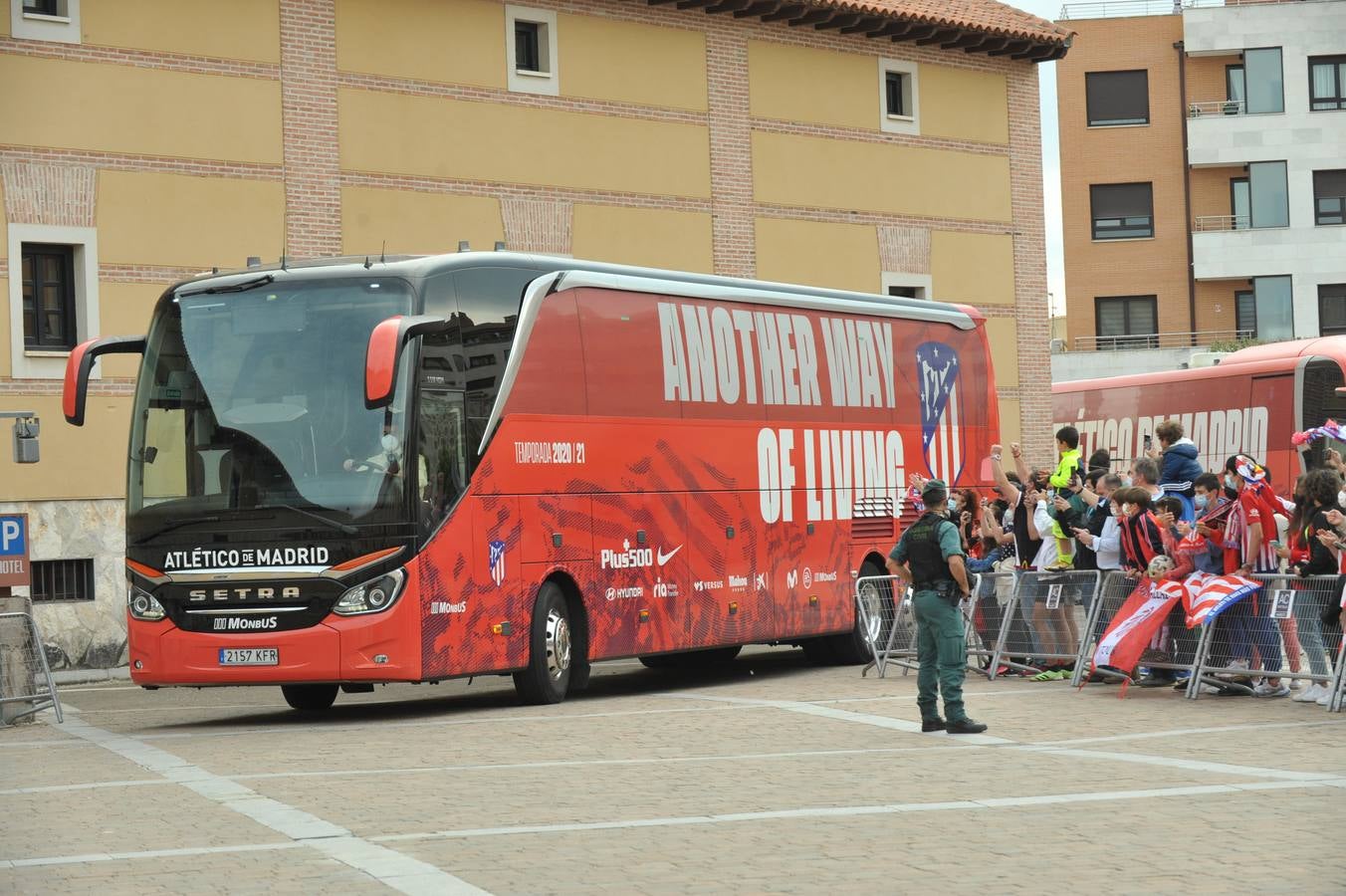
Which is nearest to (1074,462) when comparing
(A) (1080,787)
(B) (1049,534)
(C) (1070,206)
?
(B) (1049,534)

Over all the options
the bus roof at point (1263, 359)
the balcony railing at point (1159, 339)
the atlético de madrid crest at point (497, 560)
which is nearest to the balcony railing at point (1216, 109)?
the balcony railing at point (1159, 339)

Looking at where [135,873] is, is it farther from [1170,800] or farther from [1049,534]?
[1049,534]

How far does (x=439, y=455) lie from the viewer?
16.2 meters

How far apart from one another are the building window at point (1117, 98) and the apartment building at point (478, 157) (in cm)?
2422

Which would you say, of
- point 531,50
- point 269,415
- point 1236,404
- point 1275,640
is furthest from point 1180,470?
point 1236,404

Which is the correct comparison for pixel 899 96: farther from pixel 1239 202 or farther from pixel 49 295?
pixel 1239 202

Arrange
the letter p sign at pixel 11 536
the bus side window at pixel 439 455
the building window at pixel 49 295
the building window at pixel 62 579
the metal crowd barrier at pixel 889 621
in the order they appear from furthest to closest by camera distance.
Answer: the building window at pixel 62 579 → the building window at pixel 49 295 → the metal crowd barrier at pixel 889 621 → the letter p sign at pixel 11 536 → the bus side window at pixel 439 455

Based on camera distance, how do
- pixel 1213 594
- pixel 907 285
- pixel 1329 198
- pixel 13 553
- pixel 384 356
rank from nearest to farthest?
pixel 384 356, pixel 1213 594, pixel 13 553, pixel 907 285, pixel 1329 198

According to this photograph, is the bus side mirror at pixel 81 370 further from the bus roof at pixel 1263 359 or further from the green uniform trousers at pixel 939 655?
the bus roof at pixel 1263 359

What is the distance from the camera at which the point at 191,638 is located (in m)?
16.0

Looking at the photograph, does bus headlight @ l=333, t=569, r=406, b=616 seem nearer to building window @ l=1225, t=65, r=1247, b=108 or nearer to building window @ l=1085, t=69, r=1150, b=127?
building window @ l=1085, t=69, r=1150, b=127

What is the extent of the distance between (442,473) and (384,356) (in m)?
1.70

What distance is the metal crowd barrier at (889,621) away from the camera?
19.3 meters

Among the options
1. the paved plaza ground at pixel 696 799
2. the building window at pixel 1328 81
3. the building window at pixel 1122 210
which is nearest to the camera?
the paved plaza ground at pixel 696 799
